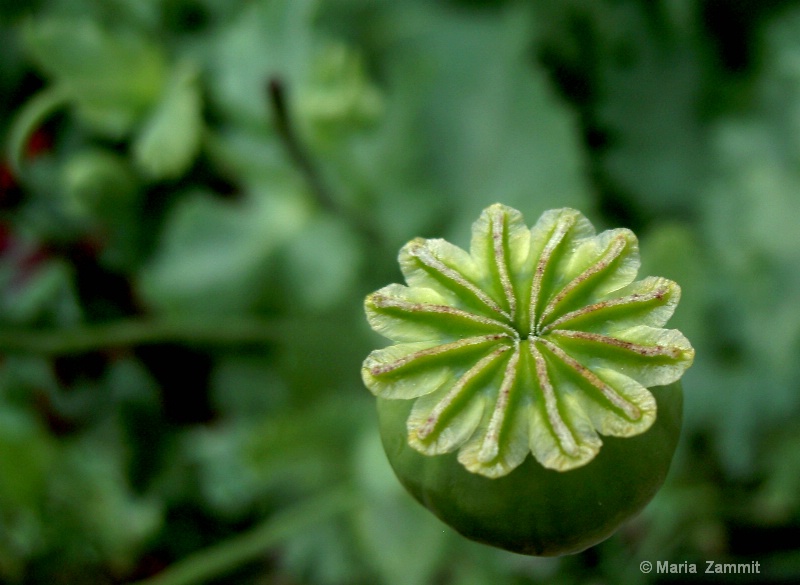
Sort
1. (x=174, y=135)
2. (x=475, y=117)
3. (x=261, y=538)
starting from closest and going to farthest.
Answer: (x=174, y=135) < (x=261, y=538) < (x=475, y=117)

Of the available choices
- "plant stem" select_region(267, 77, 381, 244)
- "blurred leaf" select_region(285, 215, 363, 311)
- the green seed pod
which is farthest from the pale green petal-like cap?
"blurred leaf" select_region(285, 215, 363, 311)

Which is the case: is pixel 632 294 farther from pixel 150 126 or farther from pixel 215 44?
pixel 215 44

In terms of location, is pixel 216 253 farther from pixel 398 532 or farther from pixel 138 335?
pixel 398 532

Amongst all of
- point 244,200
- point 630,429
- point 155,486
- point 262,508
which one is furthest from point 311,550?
point 630,429

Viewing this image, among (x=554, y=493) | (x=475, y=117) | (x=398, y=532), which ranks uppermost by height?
(x=475, y=117)

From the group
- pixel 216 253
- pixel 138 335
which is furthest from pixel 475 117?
pixel 138 335

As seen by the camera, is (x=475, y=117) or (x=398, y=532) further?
(x=475, y=117)
